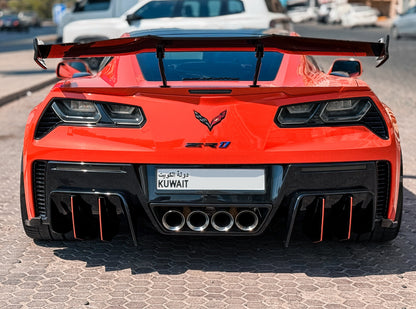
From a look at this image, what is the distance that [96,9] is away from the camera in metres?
19.9

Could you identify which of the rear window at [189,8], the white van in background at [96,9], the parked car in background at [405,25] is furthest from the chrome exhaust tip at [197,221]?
the parked car in background at [405,25]

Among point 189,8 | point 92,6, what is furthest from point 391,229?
point 92,6

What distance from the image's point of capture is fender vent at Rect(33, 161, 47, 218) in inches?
162

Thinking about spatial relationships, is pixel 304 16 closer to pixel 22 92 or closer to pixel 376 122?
pixel 22 92

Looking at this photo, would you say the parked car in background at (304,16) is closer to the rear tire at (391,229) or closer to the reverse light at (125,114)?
the rear tire at (391,229)

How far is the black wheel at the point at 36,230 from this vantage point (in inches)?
169

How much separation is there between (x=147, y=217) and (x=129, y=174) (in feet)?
0.82

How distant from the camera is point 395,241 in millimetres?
4664

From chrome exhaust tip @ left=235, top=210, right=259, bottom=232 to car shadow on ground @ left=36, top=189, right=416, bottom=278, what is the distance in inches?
11.3

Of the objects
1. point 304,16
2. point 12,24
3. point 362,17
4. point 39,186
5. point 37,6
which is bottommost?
point 37,6

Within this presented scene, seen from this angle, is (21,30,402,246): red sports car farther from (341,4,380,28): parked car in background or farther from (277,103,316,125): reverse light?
(341,4,380,28): parked car in background

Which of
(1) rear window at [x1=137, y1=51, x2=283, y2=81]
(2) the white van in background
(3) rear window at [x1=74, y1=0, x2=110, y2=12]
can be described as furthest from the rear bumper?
(3) rear window at [x1=74, y1=0, x2=110, y2=12]

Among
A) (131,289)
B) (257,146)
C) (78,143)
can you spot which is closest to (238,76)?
(257,146)

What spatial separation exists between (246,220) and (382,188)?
75cm
